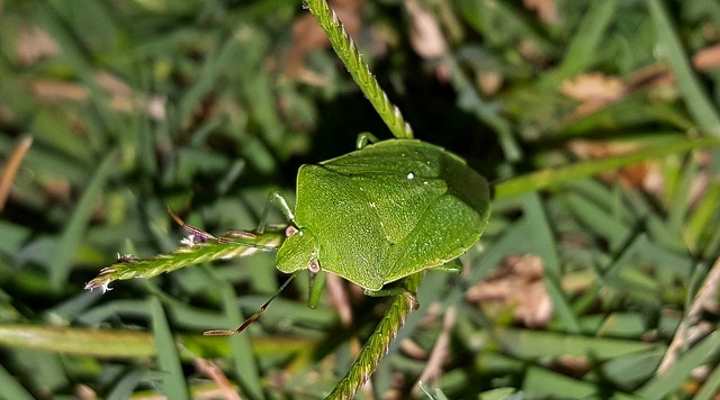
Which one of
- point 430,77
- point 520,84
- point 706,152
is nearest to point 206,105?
point 430,77

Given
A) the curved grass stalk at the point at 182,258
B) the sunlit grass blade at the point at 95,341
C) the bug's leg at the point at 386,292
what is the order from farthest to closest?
the sunlit grass blade at the point at 95,341 < the bug's leg at the point at 386,292 < the curved grass stalk at the point at 182,258

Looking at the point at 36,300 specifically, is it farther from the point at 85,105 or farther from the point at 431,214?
the point at 431,214

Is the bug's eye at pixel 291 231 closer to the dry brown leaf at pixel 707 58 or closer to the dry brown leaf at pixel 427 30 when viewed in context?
the dry brown leaf at pixel 427 30

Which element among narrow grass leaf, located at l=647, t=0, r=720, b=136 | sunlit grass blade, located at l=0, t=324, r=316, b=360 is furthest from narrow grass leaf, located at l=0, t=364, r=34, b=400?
narrow grass leaf, located at l=647, t=0, r=720, b=136

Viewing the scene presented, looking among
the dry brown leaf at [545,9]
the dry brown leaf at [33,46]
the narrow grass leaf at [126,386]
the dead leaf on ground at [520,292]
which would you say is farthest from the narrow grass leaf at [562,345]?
the dry brown leaf at [33,46]

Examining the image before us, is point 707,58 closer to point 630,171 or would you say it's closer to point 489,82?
point 630,171

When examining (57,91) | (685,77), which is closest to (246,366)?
(57,91)
